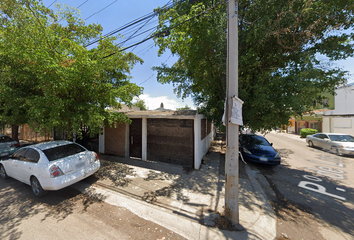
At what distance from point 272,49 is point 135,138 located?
8.37 m

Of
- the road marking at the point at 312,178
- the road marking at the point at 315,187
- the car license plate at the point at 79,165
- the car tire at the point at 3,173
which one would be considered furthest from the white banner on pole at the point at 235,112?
the car tire at the point at 3,173

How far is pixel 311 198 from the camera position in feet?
13.9

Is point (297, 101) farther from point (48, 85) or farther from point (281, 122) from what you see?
point (48, 85)

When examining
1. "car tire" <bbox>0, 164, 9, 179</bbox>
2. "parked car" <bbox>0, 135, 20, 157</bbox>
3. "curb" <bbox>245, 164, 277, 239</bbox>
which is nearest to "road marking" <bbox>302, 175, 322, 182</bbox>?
"curb" <bbox>245, 164, 277, 239</bbox>

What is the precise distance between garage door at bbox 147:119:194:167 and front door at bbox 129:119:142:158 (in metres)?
0.64

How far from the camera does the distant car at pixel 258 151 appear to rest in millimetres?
6699

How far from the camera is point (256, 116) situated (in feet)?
22.0

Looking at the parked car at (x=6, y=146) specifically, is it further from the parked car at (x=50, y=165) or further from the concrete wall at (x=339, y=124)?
the concrete wall at (x=339, y=124)

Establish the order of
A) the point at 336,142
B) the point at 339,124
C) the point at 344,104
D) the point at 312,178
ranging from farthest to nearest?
the point at 344,104 < the point at 339,124 < the point at 336,142 < the point at 312,178

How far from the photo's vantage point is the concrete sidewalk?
3.00 meters

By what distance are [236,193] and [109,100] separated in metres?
5.33

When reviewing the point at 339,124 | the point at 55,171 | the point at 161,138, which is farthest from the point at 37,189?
the point at 339,124

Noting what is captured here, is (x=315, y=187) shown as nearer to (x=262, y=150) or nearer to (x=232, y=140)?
(x=262, y=150)

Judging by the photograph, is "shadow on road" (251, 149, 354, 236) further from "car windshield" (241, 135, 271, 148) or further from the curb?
"car windshield" (241, 135, 271, 148)
